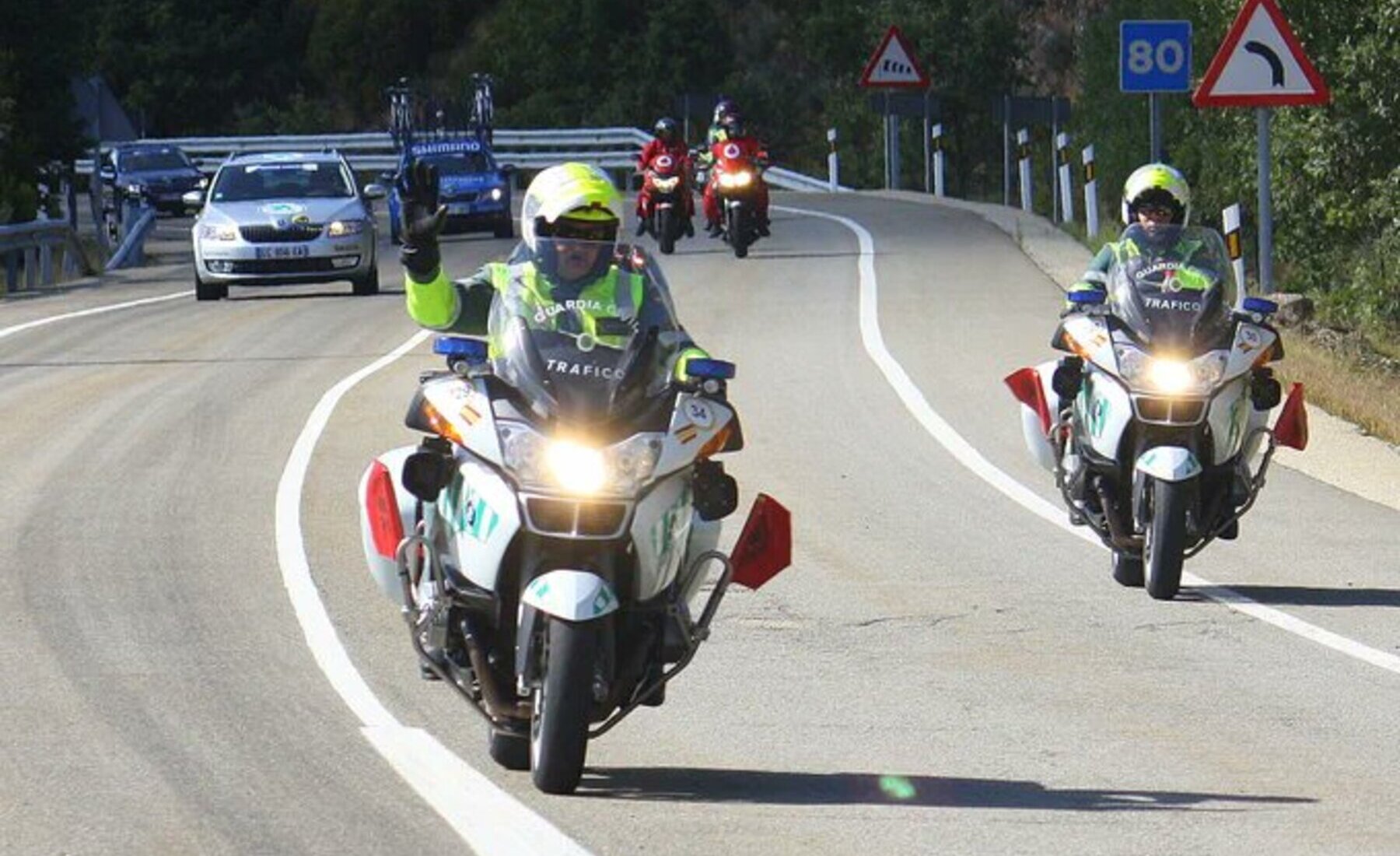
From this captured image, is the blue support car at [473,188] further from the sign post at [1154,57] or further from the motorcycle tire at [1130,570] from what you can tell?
the motorcycle tire at [1130,570]

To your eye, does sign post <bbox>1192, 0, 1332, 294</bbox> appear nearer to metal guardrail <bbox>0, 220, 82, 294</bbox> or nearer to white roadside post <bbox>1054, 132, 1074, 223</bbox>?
metal guardrail <bbox>0, 220, 82, 294</bbox>

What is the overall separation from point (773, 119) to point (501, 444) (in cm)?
6137

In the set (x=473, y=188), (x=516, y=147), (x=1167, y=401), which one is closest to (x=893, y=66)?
(x=473, y=188)

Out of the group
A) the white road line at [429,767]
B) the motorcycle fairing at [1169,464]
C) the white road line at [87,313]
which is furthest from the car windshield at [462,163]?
the motorcycle fairing at [1169,464]

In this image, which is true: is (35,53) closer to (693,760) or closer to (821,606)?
(821,606)

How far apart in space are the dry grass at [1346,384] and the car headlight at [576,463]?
10953 mm

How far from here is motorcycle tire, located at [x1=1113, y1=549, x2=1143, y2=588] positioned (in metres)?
13.6

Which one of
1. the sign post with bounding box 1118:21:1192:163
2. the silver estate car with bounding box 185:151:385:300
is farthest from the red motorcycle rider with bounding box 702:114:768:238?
the sign post with bounding box 1118:21:1192:163

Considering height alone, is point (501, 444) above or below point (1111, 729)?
above

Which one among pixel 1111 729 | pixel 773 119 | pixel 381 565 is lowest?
pixel 773 119

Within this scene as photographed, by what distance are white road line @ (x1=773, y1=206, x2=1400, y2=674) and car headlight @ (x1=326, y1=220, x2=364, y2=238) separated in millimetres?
4971

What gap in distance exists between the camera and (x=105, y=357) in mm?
25844

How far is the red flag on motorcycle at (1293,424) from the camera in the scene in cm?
1365

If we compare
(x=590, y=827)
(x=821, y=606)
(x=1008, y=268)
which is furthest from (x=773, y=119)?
(x=590, y=827)
